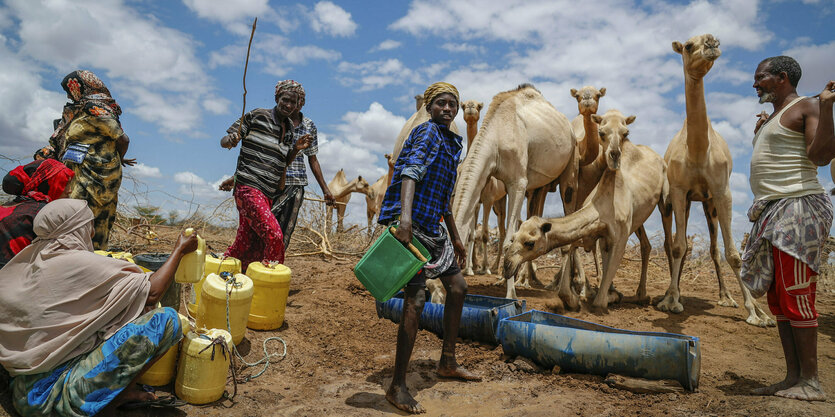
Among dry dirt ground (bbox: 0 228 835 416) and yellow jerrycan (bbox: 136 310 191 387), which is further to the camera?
dry dirt ground (bbox: 0 228 835 416)

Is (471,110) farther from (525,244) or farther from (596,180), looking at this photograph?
(525,244)

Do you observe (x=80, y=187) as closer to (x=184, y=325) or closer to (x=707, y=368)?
(x=184, y=325)

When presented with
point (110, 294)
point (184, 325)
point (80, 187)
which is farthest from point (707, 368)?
point (80, 187)

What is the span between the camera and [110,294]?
282 cm

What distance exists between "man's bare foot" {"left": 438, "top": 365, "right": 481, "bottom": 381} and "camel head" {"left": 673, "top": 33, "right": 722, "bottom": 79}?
4841 mm

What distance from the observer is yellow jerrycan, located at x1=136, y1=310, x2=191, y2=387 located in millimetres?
3293

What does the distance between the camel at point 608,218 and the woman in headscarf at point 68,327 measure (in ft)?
13.0

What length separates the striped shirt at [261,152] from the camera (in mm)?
4853

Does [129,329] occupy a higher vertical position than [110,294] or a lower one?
lower

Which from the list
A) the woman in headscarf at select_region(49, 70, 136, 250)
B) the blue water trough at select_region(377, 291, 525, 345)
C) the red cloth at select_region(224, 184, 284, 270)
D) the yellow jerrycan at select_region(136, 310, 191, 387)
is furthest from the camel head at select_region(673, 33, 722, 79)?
the woman in headscarf at select_region(49, 70, 136, 250)

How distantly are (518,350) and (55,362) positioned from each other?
3275 millimetres

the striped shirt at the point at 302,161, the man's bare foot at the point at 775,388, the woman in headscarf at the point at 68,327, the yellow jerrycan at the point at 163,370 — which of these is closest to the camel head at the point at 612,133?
the man's bare foot at the point at 775,388

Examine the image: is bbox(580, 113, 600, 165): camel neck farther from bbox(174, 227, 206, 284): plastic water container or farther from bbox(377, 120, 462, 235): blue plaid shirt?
bbox(174, 227, 206, 284): plastic water container

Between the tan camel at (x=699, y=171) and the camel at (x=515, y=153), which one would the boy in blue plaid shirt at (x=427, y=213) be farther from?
the tan camel at (x=699, y=171)
